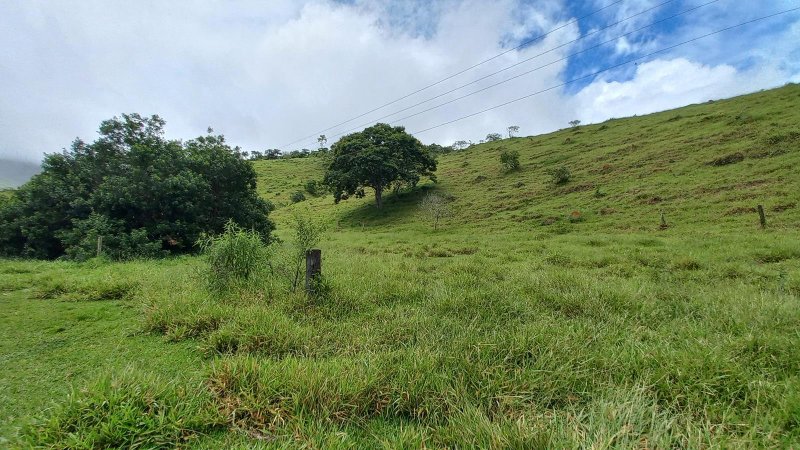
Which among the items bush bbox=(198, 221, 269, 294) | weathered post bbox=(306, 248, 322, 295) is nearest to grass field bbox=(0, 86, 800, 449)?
weathered post bbox=(306, 248, 322, 295)

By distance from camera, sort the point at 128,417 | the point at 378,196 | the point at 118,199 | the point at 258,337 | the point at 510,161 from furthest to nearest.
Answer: the point at 510,161 < the point at 378,196 < the point at 118,199 < the point at 258,337 < the point at 128,417

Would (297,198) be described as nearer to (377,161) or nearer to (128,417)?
(377,161)

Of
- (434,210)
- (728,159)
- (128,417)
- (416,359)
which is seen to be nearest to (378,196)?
(434,210)

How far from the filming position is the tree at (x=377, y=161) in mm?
32469

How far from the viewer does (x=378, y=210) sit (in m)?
34.3

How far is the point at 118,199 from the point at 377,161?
20.2 meters

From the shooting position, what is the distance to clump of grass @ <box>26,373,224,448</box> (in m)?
2.78

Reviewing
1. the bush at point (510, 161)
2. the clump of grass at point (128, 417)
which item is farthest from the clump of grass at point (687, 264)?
the bush at point (510, 161)

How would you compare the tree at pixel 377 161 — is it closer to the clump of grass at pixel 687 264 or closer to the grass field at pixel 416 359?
the grass field at pixel 416 359

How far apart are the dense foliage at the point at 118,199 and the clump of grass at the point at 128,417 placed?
49.8 ft

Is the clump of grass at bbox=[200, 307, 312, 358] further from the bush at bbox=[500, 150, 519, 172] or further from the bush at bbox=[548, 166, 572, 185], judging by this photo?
the bush at bbox=[500, 150, 519, 172]

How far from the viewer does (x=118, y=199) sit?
1636 centimetres

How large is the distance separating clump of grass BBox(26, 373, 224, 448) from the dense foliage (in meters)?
15.2

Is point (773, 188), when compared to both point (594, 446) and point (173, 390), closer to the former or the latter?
point (594, 446)
